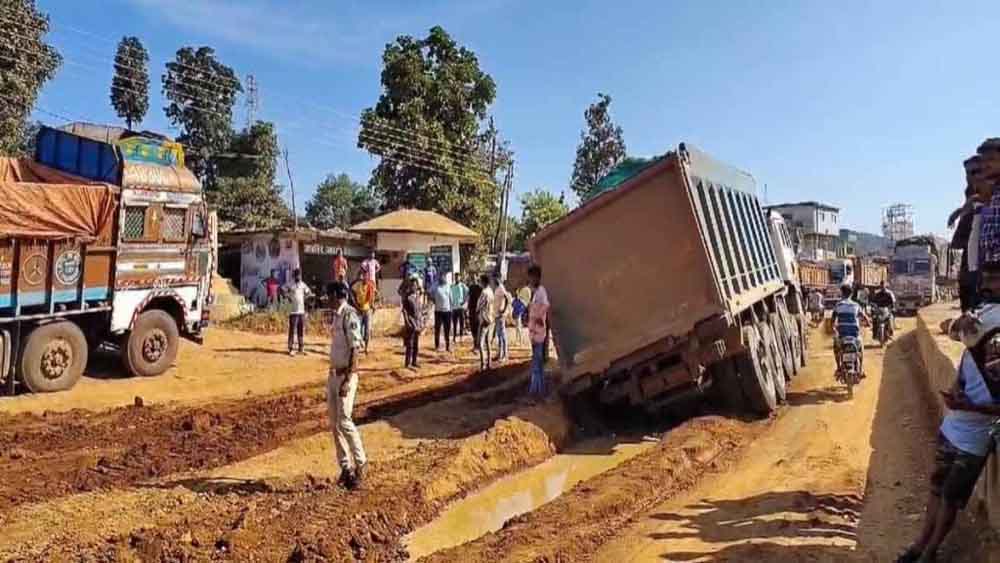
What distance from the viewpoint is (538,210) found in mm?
42281

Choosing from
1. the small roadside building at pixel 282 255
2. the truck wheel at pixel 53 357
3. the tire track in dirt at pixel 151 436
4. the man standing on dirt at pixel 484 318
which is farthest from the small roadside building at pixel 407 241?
the truck wheel at pixel 53 357

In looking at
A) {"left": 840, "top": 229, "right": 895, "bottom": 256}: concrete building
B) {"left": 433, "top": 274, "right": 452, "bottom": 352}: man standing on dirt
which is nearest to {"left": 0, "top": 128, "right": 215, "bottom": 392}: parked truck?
{"left": 433, "top": 274, "right": 452, "bottom": 352}: man standing on dirt

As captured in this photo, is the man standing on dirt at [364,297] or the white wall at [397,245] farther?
the white wall at [397,245]

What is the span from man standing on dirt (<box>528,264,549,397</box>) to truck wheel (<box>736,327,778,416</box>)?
2366mm

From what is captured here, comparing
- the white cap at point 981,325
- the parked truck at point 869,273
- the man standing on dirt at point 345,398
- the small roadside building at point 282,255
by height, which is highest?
the parked truck at point 869,273

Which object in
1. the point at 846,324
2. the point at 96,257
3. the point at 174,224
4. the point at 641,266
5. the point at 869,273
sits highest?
the point at 869,273

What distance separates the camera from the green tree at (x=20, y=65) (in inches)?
767

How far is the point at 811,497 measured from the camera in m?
6.51

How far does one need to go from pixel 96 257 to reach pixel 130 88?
2786 cm

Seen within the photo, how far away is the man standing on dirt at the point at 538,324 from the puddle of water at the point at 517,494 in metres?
1.62

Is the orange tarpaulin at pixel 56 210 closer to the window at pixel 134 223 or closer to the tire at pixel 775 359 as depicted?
the window at pixel 134 223

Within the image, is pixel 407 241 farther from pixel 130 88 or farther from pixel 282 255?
pixel 130 88

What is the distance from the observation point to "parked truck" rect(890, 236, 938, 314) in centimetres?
3178

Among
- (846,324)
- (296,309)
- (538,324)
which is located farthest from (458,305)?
(846,324)
